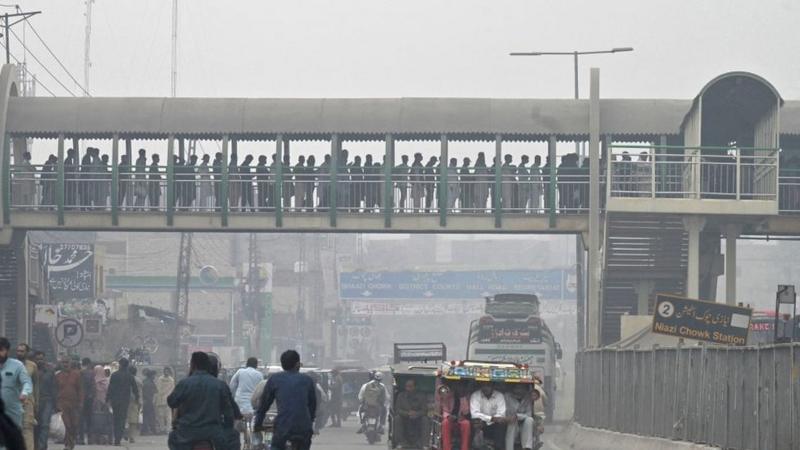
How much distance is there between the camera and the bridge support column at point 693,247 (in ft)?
115

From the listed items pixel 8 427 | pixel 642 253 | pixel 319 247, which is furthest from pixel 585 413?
pixel 319 247

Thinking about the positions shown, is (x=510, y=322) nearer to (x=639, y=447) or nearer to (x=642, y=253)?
(x=642, y=253)

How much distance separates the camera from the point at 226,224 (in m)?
37.3

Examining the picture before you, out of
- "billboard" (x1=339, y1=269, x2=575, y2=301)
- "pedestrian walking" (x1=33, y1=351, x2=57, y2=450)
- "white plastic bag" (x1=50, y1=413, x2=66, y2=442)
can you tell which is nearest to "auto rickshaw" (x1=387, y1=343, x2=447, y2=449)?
"pedestrian walking" (x1=33, y1=351, x2=57, y2=450)

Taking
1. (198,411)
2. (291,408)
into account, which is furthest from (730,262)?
(198,411)

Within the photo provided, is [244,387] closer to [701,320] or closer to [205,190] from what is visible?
[701,320]

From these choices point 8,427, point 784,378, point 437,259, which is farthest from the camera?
point 437,259

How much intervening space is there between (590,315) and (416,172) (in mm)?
5226

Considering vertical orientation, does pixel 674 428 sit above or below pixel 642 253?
below

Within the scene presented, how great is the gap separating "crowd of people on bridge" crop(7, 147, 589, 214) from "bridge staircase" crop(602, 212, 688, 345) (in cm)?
169

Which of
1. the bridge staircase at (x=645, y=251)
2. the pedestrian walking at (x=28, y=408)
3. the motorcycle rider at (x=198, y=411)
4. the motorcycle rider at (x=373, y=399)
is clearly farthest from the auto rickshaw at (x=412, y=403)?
the motorcycle rider at (x=198, y=411)

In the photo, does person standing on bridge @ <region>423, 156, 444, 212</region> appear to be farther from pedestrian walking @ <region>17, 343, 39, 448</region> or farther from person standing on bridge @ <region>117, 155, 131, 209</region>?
pedestrian walking @ <region>17, 343, 39, 448</region>

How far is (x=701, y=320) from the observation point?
26.3 meters

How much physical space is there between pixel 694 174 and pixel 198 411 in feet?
77.8
